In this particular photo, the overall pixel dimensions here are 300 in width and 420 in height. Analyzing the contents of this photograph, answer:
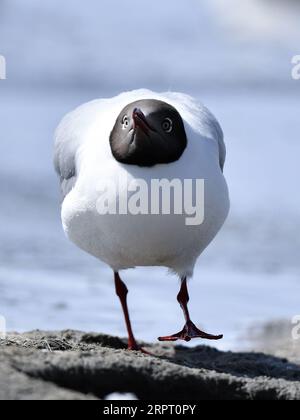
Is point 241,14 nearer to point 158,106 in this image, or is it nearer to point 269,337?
point 269,337

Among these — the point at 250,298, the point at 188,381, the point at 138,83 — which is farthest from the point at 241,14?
the point at 188,381

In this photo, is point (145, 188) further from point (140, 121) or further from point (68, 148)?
point (68, 148)

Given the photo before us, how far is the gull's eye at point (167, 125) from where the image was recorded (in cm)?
542

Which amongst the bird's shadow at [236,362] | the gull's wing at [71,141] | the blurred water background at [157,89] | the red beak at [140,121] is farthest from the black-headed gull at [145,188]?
the blurred water background at [157,89]

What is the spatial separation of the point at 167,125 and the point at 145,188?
34 centimetres

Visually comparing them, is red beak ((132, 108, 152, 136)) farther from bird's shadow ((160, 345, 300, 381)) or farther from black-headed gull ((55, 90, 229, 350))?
bird's shadow ((160, 345, 300, 381))

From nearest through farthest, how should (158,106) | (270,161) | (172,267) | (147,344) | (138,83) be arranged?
(158,106) < (172,267) < (147,344) < (270,161) < (138,83)

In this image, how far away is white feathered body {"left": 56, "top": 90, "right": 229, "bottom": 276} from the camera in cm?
541

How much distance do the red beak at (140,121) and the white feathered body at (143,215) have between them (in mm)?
189

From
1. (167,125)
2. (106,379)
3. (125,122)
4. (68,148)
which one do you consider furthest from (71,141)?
(106,379)

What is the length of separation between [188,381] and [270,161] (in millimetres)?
7890

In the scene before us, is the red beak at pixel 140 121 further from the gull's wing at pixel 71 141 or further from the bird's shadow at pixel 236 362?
the bird's shadow at pixel 236 362

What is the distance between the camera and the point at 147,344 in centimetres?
672

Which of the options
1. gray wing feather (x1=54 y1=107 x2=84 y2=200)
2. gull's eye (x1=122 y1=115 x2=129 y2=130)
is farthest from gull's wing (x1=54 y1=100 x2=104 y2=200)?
gull's eye (x1=122 y1=115 x2=129 y2=130)
